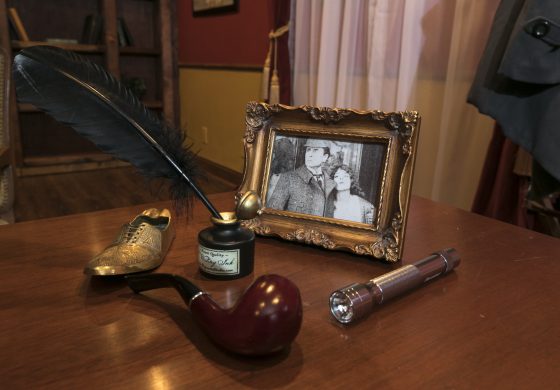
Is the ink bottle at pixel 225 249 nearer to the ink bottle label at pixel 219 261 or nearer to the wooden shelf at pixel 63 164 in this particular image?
the ink bottle label at pixel 219 261

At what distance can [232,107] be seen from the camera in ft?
10.4

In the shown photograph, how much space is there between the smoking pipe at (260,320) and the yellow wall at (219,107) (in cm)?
243

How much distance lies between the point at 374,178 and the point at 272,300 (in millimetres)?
356

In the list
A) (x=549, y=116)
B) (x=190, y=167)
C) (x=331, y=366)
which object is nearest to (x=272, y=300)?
(x=331, y=366)

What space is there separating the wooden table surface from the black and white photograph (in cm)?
7

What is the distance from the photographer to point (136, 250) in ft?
2.14

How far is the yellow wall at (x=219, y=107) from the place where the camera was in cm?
305

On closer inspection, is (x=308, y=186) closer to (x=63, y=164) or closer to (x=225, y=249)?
(x=225, y=249)

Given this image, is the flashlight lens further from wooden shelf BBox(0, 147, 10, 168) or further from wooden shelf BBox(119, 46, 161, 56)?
wooden shelf BBox(119, 46, 161, 56)

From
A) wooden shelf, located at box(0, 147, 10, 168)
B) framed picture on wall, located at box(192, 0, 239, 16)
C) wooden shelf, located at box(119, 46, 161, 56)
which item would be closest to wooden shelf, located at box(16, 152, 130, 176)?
wooden shelf, located at box(119, 46, 161, 56)

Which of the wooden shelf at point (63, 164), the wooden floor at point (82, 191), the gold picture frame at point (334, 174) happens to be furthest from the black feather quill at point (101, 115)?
the wooden shelf at point (63, 164)

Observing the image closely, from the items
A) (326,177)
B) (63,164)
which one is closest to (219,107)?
(63,164)

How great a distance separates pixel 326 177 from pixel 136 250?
1.09 feet

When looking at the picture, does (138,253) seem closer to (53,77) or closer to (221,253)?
(221,253)
